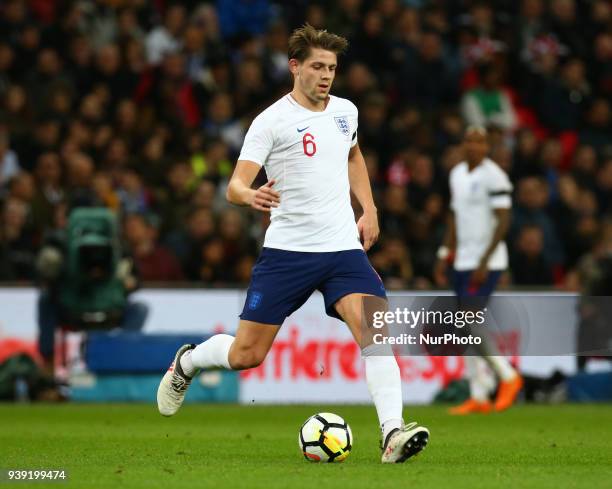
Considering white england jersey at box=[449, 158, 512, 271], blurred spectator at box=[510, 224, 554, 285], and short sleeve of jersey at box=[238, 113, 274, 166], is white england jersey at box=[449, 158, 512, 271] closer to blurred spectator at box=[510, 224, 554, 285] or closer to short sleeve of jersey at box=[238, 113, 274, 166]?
blurred spectator at box=[510, 224, 554, 285]

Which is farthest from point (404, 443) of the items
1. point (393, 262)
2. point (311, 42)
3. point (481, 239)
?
point (393, 262)

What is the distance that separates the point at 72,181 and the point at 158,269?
4.55 ft

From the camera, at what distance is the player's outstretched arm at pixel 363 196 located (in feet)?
28.6

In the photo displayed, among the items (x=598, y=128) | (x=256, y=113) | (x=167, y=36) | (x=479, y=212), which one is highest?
(x=167, y=36)

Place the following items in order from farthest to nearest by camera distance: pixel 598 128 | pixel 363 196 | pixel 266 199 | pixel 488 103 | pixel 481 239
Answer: pixel 598 128, pixel 488 103, pixel 481 239, pixel 363 196, pixel 266 199

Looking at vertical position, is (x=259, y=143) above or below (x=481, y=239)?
above

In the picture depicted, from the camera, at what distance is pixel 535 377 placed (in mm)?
16172

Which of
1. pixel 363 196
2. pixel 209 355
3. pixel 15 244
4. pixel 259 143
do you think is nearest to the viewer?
pixel 259 143

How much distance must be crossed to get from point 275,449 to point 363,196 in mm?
1835

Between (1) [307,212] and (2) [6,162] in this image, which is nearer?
(1) [307,212]

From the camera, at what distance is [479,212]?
13922 mm

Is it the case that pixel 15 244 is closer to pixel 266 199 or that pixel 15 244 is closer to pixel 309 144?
pixel 309 144

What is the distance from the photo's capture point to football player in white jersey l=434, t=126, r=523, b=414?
1373cm

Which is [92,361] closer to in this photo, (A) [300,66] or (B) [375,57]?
(B) [375,57]
